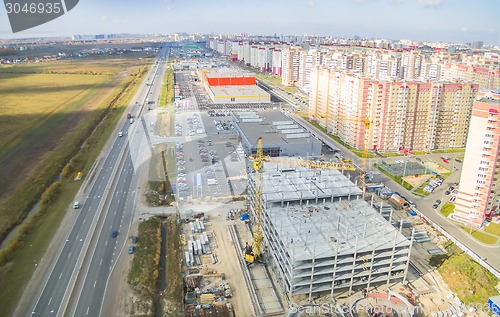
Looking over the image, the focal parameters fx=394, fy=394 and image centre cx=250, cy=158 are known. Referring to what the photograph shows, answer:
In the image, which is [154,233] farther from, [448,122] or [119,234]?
[448,122]

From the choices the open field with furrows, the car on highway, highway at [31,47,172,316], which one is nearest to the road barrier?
the car on highway

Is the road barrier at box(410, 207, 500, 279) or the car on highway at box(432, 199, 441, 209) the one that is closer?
the road barrier at box(410, 207, 500, 279)

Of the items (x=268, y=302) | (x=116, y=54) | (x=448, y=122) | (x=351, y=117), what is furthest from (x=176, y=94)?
(x=116, y=54)

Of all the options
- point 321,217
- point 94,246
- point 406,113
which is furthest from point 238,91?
point 321,217

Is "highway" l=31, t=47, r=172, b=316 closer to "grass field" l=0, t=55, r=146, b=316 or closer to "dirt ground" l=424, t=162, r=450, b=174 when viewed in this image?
"grass field" l=0, t=55, r=146, b=316

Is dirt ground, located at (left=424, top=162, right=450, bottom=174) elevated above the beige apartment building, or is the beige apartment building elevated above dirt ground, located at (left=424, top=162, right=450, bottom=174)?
the beige apartment building

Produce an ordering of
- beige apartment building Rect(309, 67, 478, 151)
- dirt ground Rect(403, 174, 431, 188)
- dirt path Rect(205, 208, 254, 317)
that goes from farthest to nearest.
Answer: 1. beige apartment building Rect(309, 67, 478, 151)
2. dirt ground Rect(403, 174, 431, 188)
3. dirt path Rect(205, 208, 254, 317)

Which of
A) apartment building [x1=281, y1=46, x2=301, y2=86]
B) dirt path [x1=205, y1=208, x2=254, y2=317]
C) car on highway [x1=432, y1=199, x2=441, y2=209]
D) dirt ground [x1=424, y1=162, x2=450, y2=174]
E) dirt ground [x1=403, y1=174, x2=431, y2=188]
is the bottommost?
dirt path [x1=205, y1=208, x2=254, y2=317]

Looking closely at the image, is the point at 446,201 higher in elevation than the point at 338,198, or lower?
lower
